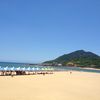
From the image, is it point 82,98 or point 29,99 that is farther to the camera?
point 82,98

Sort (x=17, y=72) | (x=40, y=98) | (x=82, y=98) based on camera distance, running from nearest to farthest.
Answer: (x=40, y=98)
(x=82, y=98)
(x=17, y=72)

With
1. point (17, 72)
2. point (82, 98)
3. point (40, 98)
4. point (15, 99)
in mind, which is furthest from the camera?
point (17, 72)

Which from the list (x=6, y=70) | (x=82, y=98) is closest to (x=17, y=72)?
(x=6, y=70)

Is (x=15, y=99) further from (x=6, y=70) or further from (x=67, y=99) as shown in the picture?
(x=6, y=70)

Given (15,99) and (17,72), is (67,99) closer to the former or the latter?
(15,99)

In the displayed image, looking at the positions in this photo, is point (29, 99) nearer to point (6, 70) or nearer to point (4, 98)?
point (4, 98)

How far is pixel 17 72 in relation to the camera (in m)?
41.1

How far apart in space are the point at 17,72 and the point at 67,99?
26.2 meters

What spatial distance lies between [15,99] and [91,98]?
545 centimetres

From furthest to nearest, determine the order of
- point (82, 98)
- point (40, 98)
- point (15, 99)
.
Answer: point (82, 98) < point (40, 98) < point (15, 99)

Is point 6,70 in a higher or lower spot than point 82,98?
higher

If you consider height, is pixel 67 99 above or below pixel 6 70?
below

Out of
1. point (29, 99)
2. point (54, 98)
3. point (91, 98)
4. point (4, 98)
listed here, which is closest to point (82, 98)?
point (91, 98)

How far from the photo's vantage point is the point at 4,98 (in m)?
14.3
